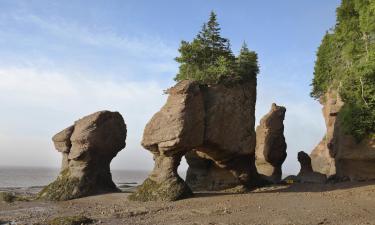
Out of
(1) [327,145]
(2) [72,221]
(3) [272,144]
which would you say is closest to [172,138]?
(2) [72,221]

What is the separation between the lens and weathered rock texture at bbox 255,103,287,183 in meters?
52.0

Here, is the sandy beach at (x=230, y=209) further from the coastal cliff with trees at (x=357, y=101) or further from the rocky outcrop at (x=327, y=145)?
the rocky outcrop at (x=327, y=145)

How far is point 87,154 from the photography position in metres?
35.8

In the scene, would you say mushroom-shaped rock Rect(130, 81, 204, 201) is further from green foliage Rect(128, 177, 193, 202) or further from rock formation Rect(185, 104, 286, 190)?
rock formation Rect(185, 104, 286, 190)

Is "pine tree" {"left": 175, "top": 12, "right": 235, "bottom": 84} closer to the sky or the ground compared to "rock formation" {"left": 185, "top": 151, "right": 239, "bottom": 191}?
closer to the sky

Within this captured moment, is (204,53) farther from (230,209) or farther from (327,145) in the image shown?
(327,145)

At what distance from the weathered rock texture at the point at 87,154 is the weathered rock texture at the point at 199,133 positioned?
6.15 meters

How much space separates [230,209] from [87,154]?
1476 centimetres

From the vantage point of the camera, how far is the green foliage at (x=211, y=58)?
3669 cm

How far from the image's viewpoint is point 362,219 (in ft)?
72.0

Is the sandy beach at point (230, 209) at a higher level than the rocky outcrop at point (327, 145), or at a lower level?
lower

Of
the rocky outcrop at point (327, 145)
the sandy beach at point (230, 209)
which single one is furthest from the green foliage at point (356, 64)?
the rocky outcrop at point (327, 145)

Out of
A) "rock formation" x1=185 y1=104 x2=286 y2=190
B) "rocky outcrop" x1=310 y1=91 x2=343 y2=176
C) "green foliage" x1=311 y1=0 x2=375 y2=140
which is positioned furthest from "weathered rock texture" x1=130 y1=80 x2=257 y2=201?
"rocky outcrop" x1=310 y1=91 x2=343 y2=176

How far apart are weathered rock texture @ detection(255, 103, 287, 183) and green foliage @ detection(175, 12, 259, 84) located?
1473 centimetres
